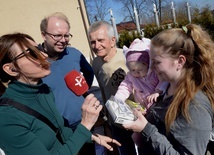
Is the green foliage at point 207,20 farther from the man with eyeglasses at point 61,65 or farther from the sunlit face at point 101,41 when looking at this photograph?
the man with eyeglasses at point 61,65

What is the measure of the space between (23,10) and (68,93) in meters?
3.31

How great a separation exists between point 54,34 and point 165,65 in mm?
1265

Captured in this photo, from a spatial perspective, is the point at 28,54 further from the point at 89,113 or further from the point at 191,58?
the point at 191,58

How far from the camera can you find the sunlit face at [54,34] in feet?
7.14

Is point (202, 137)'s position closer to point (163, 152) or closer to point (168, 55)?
point (163, 152)

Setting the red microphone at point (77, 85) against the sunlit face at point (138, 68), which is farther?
the sunlit face at point (138, 68)

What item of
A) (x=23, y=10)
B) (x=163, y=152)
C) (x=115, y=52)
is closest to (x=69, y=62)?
(x=115, y=52)

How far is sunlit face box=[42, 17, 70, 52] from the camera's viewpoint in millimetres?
2177

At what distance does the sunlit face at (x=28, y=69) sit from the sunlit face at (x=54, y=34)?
0.77m

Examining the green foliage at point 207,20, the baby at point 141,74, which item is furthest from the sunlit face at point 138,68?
the green foliage at point 207,20

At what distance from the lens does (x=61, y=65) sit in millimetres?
2203

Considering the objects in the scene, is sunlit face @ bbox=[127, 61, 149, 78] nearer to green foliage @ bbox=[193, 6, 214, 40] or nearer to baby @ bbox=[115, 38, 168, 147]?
baby @ bbox=[115, 38, 168, 147]

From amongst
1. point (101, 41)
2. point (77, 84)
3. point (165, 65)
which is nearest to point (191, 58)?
point (165, 65)

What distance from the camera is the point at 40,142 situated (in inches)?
47.8
